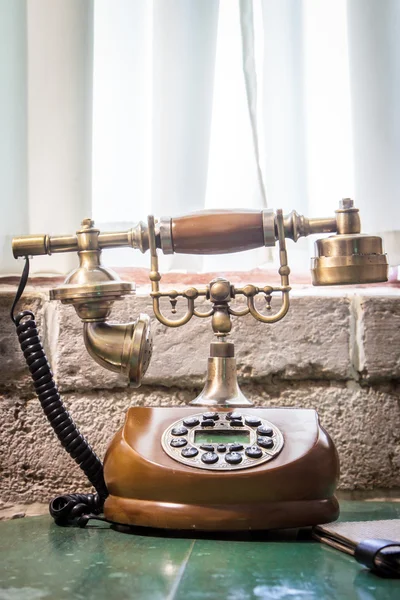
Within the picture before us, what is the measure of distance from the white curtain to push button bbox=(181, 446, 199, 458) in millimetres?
440

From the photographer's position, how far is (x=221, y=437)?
0.88 m

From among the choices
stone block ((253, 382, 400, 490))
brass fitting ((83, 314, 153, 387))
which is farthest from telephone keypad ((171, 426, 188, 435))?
stone block ((253, 382, 400, 490))

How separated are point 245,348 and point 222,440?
0.36 meters

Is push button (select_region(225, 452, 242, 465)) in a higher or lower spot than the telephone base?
higher

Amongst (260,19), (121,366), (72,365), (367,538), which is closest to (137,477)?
Answer: (121,366)

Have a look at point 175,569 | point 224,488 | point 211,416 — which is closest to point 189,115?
point 211,416

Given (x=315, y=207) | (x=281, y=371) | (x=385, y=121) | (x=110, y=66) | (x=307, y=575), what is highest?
(x=110, y=66)

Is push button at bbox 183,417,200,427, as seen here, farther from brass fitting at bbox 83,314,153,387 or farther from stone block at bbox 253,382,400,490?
stone block at bbox 253,382,400,490

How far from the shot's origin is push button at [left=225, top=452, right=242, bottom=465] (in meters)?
0.84

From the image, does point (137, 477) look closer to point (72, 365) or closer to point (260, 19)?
point (72, 365)

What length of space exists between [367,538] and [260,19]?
919 mm

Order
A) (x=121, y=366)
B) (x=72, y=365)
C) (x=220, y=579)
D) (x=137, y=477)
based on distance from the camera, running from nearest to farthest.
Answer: (x=220, y=579) < (x=137, y=477) < (x=121, y=366) < (x=72, y=365)

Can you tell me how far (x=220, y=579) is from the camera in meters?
0.67

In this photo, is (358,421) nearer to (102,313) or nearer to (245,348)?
(245,348)
